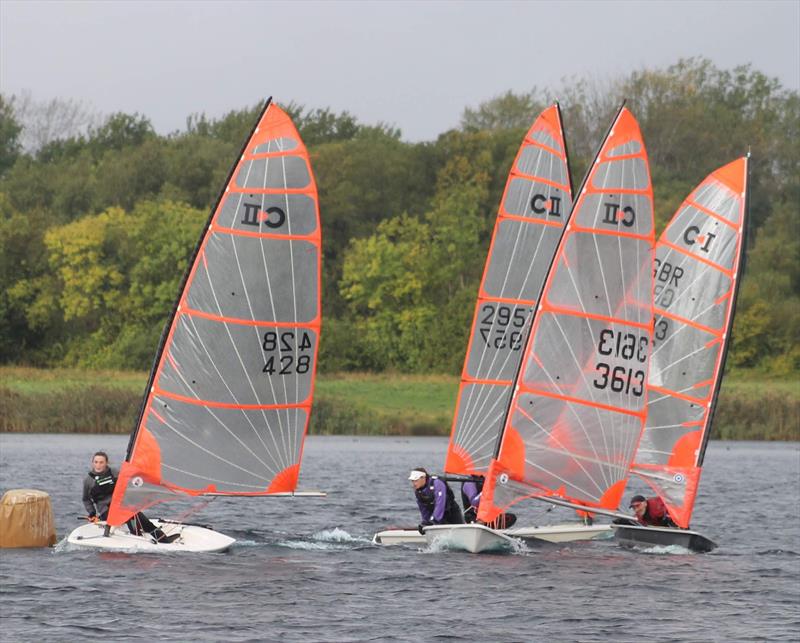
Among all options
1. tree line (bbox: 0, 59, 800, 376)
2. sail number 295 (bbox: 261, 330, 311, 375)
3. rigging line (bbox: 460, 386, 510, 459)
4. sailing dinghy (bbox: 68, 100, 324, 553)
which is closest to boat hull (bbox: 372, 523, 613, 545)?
sailing dinghy (bbox: 68, 100, 324, 553)

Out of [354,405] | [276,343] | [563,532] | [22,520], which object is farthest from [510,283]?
[354,405]

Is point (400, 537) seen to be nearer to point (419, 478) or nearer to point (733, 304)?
point (419, 478)

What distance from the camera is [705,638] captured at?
19000mm

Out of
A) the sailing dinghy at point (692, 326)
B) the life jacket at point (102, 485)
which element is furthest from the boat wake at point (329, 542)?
the sailing dinghy at point (692, 326)

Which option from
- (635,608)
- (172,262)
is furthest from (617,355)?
(172,262)

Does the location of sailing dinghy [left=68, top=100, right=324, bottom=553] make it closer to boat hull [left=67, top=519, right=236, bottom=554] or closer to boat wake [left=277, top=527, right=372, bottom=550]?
boat hull [left=67, top=519, right=236, bottom=554]

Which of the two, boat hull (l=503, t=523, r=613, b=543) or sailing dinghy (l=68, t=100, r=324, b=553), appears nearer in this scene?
sailing dinghy (l=68, t=100, r=324, b=553)

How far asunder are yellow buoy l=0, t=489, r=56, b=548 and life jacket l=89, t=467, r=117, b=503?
99 cm

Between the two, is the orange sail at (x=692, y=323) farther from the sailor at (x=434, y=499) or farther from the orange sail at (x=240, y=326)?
the orange sail at (x=240, y=326)

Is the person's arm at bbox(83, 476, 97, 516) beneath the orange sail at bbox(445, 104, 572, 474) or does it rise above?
beneath

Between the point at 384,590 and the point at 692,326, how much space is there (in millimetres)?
8858

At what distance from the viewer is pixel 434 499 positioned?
23953 millimetres

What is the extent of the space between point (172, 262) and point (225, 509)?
43182 mm

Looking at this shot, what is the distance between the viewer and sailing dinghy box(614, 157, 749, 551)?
1066 inches
